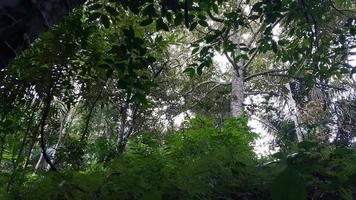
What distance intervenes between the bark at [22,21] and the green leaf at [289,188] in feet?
2.95

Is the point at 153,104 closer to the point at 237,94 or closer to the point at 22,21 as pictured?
the point at 22,21

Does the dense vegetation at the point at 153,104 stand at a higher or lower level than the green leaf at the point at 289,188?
higher

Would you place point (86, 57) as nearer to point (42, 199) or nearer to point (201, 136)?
point (201, 136)

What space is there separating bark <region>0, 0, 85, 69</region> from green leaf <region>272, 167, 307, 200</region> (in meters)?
0.90

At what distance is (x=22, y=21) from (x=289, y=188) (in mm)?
931

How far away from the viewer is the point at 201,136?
262 cm

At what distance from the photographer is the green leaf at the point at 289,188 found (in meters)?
0.69

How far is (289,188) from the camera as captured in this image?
2.28 ft

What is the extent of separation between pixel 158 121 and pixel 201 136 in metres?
8.24

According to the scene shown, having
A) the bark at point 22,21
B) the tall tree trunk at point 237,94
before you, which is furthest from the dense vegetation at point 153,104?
the tall tree trunk at point 237,94

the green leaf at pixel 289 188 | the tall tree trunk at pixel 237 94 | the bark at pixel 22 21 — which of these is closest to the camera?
the green leaf at pixel 289 188

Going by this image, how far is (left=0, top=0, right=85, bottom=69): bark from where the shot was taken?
1.15m

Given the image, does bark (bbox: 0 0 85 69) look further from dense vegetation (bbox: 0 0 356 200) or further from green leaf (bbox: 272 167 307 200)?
green leaf (bbox: 272 167 307 200)

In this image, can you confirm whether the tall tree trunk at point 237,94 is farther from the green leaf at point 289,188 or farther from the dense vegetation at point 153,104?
the green leaf at point 289,188
